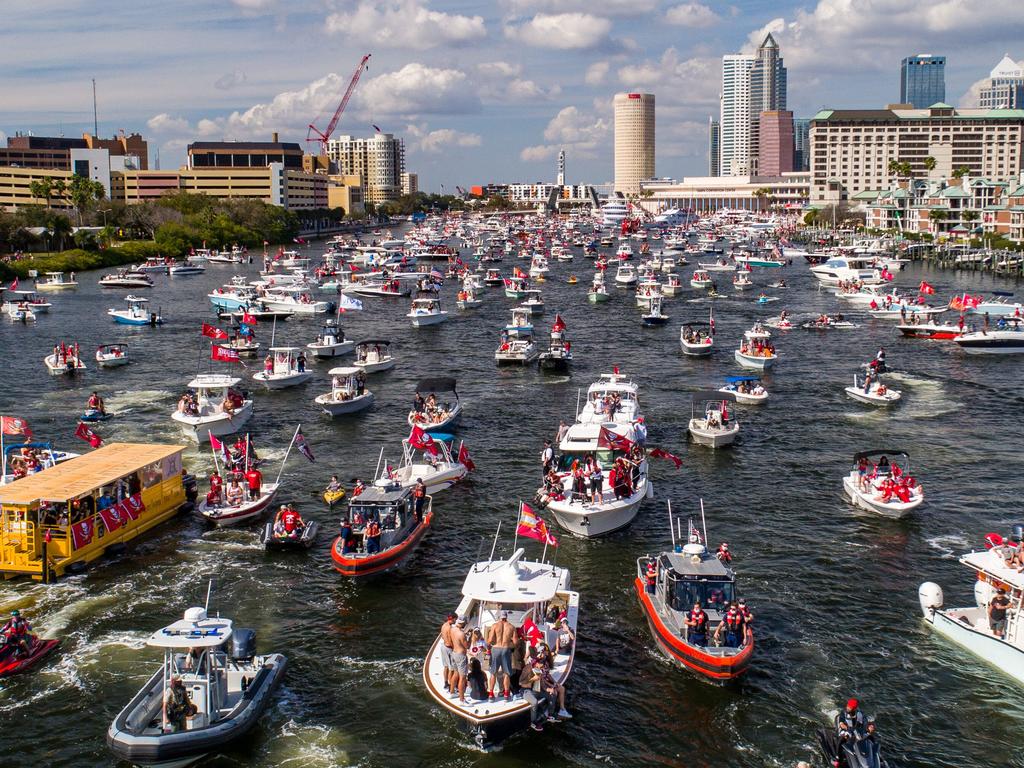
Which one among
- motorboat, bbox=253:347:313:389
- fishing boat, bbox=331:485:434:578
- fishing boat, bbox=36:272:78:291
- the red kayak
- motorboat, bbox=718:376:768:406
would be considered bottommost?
the red kayak

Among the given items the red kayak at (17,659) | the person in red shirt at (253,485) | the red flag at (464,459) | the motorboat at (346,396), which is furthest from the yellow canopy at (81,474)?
the motorboat at (346,396)

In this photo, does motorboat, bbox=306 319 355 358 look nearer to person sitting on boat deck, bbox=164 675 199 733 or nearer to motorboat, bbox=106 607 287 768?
motorboat, bbox=106 607 287 768

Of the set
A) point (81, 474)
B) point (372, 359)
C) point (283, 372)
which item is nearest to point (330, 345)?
point (372, 359)

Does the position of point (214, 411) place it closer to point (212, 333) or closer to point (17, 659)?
point (212, 333)

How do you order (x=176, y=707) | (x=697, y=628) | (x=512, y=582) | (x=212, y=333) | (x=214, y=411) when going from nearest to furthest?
1. (x=176, y=707)
2. (x=512, y=582)
3. (x=697, y=628)
4. (x=214, y=411)
5. (x=212, y=333)

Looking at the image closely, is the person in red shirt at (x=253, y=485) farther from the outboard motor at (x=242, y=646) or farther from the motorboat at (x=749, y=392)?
the motorboat at (x=749, y=392)

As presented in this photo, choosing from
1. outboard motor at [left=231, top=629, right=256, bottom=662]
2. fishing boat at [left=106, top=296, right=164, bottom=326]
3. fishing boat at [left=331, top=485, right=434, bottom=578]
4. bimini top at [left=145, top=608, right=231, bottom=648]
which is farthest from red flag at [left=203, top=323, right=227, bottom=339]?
bimini top at [left=145, top=608, right=231, bottom=648]
